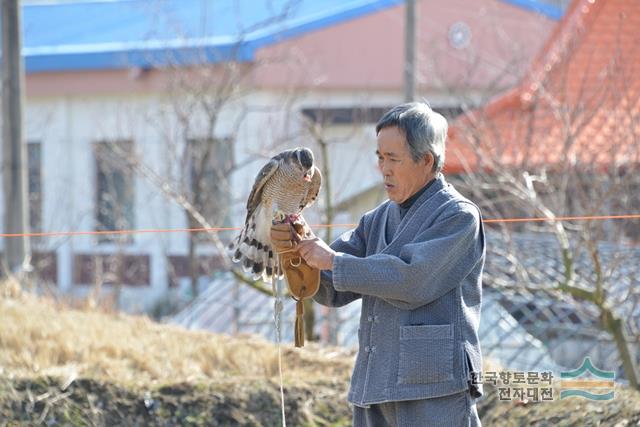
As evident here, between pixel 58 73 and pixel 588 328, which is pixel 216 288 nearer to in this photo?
pixel 588 328

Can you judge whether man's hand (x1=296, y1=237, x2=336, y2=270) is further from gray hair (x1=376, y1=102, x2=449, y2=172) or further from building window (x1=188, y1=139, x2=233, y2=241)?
building window (x1=188, y1=139, x2=233, y2=241)

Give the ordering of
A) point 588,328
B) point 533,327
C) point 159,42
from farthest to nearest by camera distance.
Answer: point 159,42, point 533,327, point 588,328

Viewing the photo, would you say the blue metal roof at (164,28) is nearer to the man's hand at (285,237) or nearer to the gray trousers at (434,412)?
the man's hand at (285,237)

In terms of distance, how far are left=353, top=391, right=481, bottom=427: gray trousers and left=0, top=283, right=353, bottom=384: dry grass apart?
242 cm

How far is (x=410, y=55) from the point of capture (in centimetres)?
975

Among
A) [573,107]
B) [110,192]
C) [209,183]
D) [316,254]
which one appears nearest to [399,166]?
[316,254]

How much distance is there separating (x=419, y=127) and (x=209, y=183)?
25.8ft

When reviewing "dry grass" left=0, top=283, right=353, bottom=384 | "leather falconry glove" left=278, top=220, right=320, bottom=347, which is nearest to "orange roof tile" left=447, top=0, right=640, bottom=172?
"dry grass" left=0, top=283, right=353, bottom=384

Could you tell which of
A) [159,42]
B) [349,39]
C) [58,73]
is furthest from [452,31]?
[58,73]

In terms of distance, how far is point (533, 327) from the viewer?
332 inches

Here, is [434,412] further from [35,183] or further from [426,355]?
[35,183]

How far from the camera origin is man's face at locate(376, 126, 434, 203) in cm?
341

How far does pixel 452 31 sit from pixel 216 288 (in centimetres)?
598

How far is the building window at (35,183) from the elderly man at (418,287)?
11.3 meters
